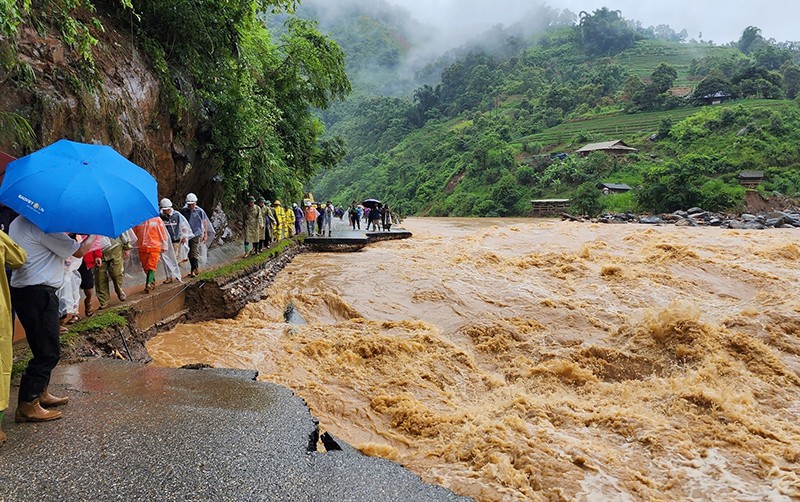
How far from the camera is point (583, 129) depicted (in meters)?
64.0

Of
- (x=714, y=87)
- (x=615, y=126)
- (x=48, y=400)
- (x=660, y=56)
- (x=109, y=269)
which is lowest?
(x=48, y=400)

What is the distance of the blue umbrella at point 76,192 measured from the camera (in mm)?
3191

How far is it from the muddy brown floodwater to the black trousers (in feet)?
8.46

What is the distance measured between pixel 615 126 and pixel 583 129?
4245 millimetres

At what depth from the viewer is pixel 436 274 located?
42.6 ft

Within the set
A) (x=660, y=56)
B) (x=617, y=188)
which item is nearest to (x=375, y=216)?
(x=617, y=188)

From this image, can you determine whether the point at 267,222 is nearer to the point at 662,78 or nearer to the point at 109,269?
the point at 109,269

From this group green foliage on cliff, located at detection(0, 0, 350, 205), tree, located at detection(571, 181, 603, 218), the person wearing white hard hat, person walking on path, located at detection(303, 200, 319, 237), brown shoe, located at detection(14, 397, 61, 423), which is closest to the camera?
brown shoe, located at detection(14, 397, 61, 423)

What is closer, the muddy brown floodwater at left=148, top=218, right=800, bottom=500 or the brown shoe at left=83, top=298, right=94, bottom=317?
the muddy brown floodwater at left=148, top=218, right=800, bottom=500

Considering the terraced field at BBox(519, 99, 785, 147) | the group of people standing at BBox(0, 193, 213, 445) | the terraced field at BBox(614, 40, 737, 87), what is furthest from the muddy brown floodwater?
the terraced field at BBox(614, 40, 737, 87)

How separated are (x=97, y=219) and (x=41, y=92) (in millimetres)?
4597

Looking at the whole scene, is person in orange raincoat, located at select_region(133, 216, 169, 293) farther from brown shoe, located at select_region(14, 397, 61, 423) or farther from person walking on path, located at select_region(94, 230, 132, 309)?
brown shoe, located at select_region(14, 397, 61, 423)

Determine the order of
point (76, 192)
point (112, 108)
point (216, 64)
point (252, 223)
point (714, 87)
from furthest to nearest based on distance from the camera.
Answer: point (714, 87), point (252, 223), point (216, 64), point (112, 108), point (76, 192)

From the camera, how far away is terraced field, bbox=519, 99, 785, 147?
55638 millimetres
